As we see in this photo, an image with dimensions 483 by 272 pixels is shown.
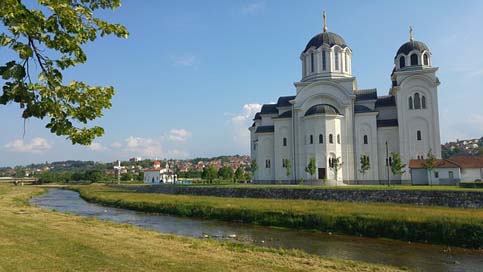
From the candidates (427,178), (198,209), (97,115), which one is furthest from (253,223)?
(427,178)

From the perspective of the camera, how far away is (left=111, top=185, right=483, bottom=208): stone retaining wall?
89.9ft

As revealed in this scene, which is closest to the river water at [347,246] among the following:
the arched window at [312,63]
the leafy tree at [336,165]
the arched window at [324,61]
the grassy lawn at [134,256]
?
the grassy lawn at [134,256]

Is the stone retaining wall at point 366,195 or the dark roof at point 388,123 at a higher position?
the dark roof at point 388,123

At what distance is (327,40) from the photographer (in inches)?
2170

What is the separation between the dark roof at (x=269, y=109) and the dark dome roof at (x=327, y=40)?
1005 cm

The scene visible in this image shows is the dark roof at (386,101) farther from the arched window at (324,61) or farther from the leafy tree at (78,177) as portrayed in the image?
the leafy tree at (78,177)

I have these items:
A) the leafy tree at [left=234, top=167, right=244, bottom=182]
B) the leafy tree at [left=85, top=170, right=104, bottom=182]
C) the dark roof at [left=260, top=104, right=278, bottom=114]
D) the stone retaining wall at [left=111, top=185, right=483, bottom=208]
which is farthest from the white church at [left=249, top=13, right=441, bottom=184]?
the leafy tree at [left=85, top=170, right=104, bottom=182]

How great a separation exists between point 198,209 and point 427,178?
25.9 metres

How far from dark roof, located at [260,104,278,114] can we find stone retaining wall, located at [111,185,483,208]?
17856 millimetres

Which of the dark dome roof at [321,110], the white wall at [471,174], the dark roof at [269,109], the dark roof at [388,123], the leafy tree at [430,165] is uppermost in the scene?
the dark roof at [269,109]

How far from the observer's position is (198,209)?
1268 inches

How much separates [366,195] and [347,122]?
771 inches

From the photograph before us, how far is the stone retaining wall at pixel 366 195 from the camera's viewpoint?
27.4m

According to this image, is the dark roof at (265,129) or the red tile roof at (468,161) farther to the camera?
the dark roof at (265,129)
